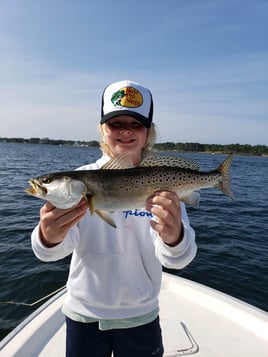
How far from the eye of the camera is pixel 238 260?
10.6m

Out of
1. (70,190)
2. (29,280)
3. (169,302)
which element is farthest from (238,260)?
(70,190)

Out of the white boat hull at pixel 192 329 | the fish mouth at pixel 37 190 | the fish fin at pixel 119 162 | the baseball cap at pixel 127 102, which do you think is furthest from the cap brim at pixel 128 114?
the white boat hull at pixel 192 329

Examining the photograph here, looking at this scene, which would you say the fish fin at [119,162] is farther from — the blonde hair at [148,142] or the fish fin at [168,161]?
the blonde hair at [148,142]

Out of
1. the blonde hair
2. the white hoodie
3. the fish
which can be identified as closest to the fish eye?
the fish

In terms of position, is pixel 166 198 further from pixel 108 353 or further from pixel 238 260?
pixel 238 260

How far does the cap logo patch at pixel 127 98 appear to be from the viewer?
3.34 meters

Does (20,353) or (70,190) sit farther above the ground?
(70,190)

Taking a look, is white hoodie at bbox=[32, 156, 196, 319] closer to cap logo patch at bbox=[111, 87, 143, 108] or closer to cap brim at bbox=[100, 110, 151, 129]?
cap brim at bbox=[100, 110, 151, 129]

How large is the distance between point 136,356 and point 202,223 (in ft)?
40.3

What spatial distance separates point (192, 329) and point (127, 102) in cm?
399

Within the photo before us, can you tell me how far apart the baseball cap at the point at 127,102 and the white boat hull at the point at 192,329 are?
3394 millimetres

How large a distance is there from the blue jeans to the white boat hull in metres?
1.58

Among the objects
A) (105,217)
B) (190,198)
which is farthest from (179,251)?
(105,217)

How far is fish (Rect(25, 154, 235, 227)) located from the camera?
279 cm
